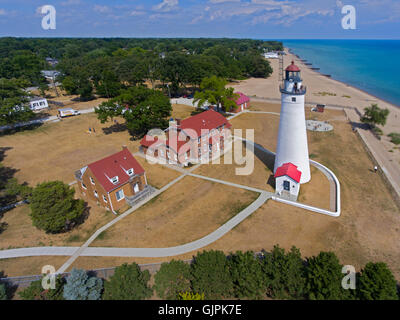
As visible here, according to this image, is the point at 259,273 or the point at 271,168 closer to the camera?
the point at 259,273

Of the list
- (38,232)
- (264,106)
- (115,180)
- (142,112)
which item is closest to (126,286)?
(115,180)

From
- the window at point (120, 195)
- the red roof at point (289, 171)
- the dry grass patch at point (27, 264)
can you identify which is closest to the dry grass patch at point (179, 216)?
the window at point (120, 195)

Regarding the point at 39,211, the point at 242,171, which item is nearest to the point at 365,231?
the point at 242,171

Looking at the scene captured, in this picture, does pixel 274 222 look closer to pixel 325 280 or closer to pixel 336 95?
pixel 325 280

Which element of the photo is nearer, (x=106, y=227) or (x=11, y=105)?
(x=106, y=227)

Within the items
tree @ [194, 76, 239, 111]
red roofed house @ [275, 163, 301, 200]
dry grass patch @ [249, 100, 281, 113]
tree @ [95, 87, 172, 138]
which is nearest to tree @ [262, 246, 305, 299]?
red roofed house @ [275, 163, 301, 200]

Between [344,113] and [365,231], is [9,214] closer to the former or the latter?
[365,231]
